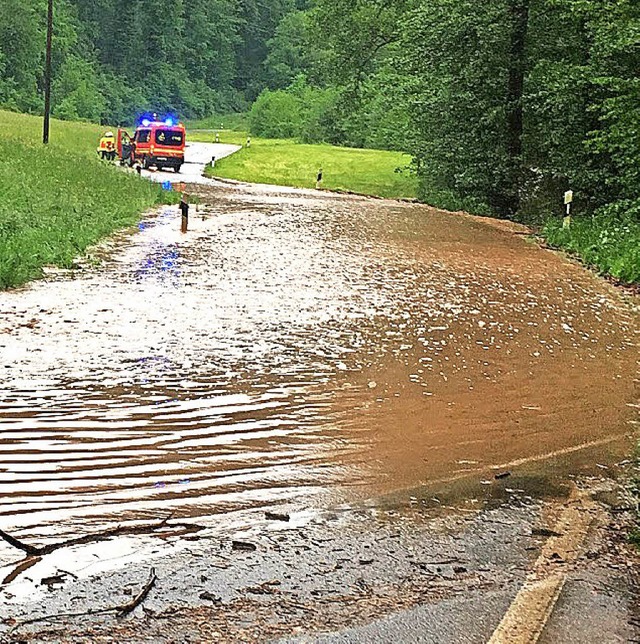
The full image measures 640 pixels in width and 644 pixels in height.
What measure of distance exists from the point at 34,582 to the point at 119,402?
3296mm

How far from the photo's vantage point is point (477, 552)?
5.41m

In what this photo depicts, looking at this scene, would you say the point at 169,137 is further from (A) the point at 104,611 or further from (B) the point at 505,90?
(A) the point at 104,611

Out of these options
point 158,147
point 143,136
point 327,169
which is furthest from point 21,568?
point 143,136

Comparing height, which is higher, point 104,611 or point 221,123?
point 221,123

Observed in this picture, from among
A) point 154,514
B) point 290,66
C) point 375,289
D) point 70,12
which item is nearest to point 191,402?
point 154,514

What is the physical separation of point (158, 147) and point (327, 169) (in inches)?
312

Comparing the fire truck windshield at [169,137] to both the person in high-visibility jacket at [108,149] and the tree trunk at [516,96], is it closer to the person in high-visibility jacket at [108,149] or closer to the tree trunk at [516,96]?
the person in high-visibility jacket at [108,149]

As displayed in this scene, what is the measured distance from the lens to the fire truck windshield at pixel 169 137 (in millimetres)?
49156

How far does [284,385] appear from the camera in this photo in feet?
29.2

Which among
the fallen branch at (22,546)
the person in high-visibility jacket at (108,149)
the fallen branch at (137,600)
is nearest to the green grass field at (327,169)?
the person in high-visibility jacket at (108,149)

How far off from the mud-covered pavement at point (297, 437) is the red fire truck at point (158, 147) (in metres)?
34.3

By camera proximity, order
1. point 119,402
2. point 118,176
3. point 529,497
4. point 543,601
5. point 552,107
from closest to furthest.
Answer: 1. point 543,601
2. point 529,497
3. point 119,402
4. point 552,107
5. point 118,176

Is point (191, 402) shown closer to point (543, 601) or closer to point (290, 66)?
point (543, 601)

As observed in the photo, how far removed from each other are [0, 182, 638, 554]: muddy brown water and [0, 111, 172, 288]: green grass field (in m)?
0.59
